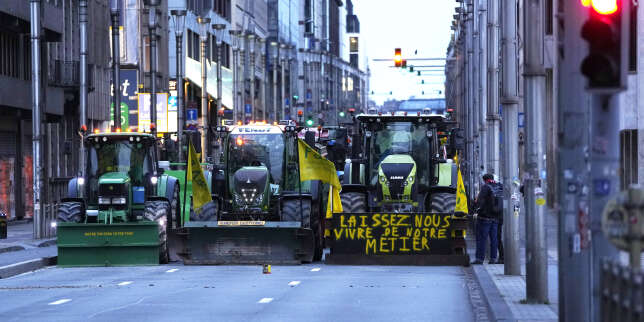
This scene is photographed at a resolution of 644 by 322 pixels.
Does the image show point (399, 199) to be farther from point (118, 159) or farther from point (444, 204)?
point (118, 159)

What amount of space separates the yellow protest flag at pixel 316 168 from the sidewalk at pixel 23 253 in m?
5.96

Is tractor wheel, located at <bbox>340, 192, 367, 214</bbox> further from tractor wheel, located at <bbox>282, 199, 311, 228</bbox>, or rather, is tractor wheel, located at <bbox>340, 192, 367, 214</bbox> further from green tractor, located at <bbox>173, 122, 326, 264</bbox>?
tractor wheel, located at <bbox>282, 199, 311, 228</bbox>

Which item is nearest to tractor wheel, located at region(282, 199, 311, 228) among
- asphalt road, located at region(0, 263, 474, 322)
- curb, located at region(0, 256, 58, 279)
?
asphalt road, located at region(0, 263, 474, 322)

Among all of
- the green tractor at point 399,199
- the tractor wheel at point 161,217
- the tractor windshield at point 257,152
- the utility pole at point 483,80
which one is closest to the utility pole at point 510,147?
the green tractor at point 399,199

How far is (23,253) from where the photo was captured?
32312mm

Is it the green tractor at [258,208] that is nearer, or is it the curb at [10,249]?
the green tractor at [258,208]

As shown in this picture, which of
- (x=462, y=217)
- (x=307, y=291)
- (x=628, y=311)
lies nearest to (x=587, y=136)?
(x=628, y=311)

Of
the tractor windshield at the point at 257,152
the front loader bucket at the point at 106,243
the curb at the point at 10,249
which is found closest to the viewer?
the front loader bucket at the point at 106,243

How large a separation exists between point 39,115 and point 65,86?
1727cm

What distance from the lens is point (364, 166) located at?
31.4m

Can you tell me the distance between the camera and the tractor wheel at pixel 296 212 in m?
28.8

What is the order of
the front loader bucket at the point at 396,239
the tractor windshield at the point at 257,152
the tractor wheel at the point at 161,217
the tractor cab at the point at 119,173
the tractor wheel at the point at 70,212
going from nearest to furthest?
1. the front loader bucket at the point at 396,239
2. the tractor wheel at the point at 161,217
3. the tractor wheel at the point at 70,212
4. the tractor cab at the point at 119,173
5. the tractor windshield at the point at 257,152

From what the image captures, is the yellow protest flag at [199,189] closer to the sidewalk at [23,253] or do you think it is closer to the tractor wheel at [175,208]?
the tractor wheel at [175,208]

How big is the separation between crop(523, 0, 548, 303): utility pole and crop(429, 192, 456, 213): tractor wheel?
11.8m
